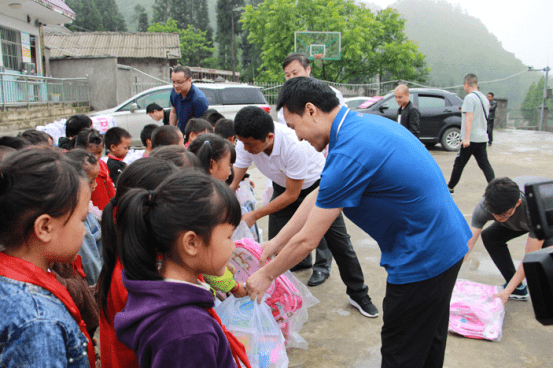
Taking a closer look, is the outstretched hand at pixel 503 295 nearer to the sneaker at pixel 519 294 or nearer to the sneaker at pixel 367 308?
the sneaker at pixel 519 294

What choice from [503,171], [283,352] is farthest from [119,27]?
[283,352]

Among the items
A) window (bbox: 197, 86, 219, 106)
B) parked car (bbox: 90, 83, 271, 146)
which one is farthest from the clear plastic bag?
window (bbox: 197, 86, 219, 106)

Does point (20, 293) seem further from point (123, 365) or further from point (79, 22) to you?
point (79, 22)

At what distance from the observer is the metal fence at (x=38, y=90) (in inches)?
354

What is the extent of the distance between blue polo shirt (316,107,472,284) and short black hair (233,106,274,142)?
959 millimetres

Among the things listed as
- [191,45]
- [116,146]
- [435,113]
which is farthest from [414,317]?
[191,45]

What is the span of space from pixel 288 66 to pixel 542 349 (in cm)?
319

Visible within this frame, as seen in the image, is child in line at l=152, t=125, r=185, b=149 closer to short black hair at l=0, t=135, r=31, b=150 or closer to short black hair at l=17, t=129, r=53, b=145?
short black hair at l=17, t=129, r=53, b=145

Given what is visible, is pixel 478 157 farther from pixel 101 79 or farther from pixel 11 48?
pixel 11 48

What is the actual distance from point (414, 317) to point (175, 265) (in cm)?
114

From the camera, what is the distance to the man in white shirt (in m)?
2.70

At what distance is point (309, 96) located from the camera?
1878 millimetres

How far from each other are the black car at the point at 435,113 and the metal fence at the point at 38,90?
8159 millimetres

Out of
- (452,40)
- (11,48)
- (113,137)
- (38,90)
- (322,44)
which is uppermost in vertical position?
(452,40)
